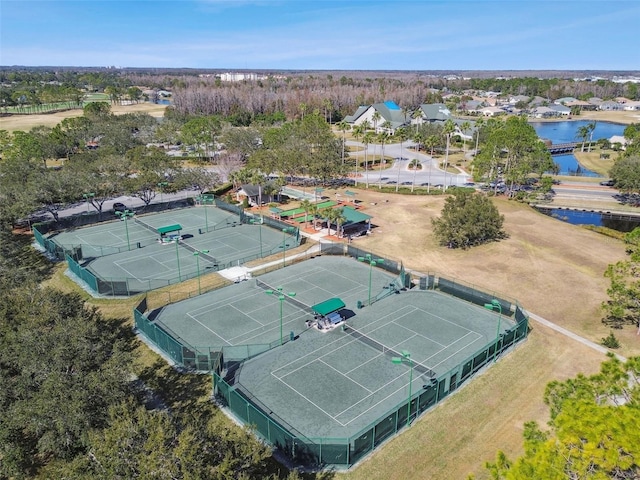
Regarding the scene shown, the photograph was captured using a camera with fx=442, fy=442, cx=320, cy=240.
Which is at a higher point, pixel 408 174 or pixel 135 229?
pixel 408 174

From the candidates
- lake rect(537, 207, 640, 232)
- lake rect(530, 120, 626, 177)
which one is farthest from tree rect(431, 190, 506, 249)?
lake rect(530, 120, 626, 177)

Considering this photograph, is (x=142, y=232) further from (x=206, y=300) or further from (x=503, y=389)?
(x=503, y=389)

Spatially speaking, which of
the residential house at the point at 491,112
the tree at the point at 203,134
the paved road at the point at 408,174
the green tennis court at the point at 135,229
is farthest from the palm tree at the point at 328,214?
the residential house at the point at 491,112

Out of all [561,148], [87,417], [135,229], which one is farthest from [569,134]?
[87,417]

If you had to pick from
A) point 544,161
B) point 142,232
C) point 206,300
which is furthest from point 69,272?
point 544,161

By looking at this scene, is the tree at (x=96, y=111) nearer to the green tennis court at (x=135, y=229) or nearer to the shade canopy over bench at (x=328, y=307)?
the green tennis court at (x=135, y=229)

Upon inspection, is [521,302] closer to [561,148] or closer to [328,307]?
[328,307]
